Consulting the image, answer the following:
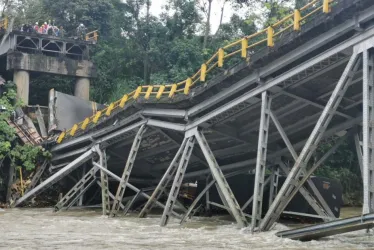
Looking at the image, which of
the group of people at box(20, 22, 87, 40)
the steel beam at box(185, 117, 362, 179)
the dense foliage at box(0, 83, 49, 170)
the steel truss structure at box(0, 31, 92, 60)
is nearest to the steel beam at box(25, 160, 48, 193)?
the dense foliage at box(0, 83, 49, 170)

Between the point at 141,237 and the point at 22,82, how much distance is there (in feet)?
77.9

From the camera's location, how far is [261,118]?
1348cm

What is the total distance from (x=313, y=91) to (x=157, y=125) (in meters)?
6.40

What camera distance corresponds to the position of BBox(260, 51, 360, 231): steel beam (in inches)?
437

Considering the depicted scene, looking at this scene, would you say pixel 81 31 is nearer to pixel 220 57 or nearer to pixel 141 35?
pixel 141 35

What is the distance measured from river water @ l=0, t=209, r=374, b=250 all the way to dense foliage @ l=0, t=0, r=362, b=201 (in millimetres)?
22071

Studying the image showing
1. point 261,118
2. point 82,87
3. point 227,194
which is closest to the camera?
point 261,118

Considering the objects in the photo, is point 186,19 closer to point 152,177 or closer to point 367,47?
point 152,177

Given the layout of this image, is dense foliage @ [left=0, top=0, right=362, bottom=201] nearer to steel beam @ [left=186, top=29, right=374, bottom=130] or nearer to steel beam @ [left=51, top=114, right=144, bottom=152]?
steel beam @ [left=51, top=114, right=144, bottom=152]

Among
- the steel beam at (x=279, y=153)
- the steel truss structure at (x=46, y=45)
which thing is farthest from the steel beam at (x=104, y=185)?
the steel truss structure at (x=46, y=45)

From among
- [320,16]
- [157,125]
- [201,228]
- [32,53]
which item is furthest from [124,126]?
[32,53]

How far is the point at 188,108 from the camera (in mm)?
17562

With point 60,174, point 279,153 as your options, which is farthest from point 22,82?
point 279,153

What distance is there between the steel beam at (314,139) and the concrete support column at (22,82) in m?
24.6
